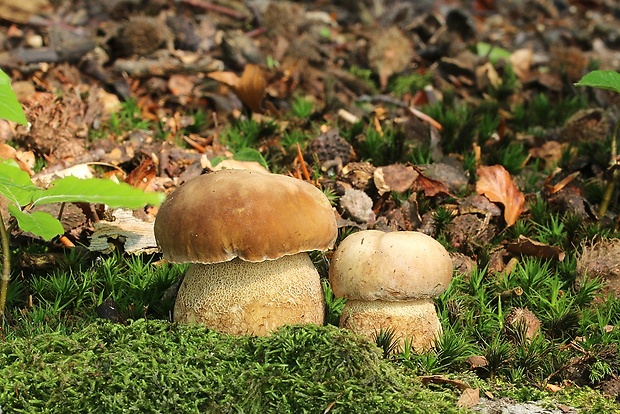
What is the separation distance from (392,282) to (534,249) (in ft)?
4.47

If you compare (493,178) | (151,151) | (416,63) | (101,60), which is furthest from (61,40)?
(493,178)

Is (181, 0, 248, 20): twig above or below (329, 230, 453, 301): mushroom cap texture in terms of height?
below

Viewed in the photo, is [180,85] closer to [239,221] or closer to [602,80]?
[239,221]

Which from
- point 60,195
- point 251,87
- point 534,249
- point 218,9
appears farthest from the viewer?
point 218,9

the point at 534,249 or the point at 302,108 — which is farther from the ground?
the point at 534,249

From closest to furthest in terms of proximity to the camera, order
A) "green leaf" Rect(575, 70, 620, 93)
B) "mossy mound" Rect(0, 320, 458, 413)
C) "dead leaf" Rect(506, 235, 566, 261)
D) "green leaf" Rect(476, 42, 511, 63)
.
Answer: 1. "mossy mound" Rect(0, 320, 458, 413)
2. "green leaf" Rect(575, 70, 620, 93)
3. "dead leaf" Rect(506, 235, 566, 261)
4. "green leaf" Rect(476, 42, 511, 63)

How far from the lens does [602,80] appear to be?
11.6 ft

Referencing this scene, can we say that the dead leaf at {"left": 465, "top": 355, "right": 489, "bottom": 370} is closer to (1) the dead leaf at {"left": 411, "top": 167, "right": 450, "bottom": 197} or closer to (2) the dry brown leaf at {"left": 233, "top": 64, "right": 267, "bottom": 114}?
(1) the dead leaf at {"left": 411, "top": 167, "right": 450, "bottom": 197}

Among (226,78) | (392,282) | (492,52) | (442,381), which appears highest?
(392,282)

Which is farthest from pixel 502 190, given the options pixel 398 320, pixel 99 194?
pixel 99 194

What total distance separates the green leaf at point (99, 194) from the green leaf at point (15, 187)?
0.05 meters

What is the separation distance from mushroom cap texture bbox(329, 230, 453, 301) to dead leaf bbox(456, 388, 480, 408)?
1.42 feet

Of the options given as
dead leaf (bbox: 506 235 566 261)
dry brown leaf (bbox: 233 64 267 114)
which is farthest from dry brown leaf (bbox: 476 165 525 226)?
dry brown leaf (bbox: 233 64 267 114)

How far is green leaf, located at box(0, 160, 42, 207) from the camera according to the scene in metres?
2.61
